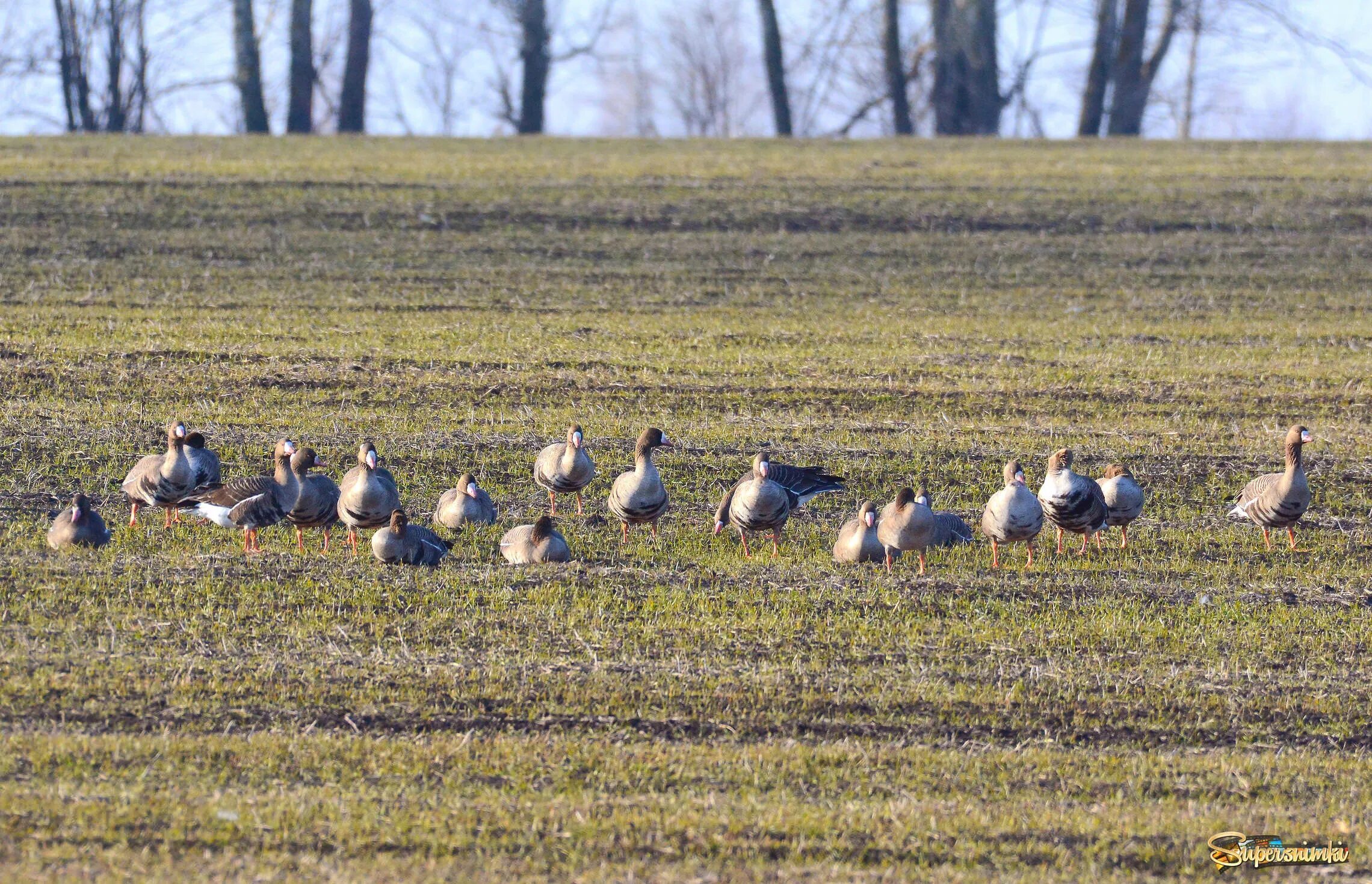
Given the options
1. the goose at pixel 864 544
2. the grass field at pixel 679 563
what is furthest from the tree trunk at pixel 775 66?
the goose at pixel 864 544

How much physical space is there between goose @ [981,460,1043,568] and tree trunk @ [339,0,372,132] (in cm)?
3105

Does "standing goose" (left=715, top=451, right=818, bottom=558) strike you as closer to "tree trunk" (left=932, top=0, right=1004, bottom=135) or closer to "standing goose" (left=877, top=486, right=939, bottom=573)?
"standing goose" (left=877, top=486, right=939, bottom=573)

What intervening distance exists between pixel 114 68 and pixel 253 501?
130ft

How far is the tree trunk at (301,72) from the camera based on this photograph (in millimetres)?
37531

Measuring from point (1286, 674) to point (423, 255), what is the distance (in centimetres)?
1695

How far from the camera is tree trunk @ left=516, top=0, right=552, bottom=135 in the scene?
43188 mm

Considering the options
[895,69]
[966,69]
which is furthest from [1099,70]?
[895,69]

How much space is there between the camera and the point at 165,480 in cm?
1159

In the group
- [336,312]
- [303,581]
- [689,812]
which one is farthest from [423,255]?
[689,812]

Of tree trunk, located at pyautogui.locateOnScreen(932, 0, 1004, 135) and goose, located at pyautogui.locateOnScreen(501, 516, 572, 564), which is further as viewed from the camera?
tree trunk, located at pyautogui.locateOnScreen(932, 0, 1004, 135)

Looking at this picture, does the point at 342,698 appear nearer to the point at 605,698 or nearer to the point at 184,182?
the point at 605,698

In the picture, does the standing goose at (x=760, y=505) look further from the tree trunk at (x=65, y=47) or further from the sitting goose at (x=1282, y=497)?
the tree trunk at (x=65, y=47)

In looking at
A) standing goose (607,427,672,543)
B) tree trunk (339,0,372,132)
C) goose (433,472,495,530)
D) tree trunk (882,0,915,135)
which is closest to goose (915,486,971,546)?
standing goose (607,427,672,543)

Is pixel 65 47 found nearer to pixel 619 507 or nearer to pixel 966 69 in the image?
pixel 966 69
